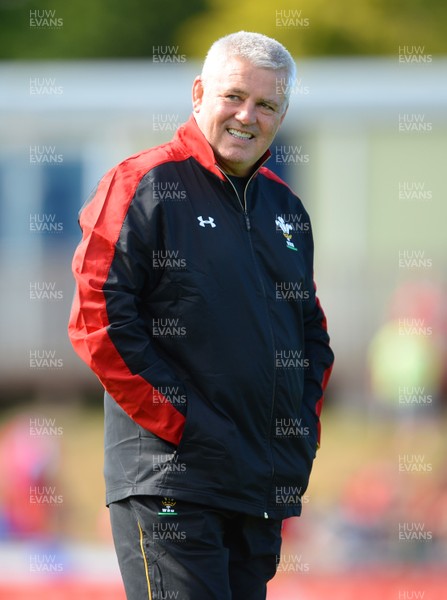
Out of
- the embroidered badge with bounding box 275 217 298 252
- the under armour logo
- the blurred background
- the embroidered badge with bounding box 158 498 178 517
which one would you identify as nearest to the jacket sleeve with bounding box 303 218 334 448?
the embroidered badge with bounding box 275 217 298 252

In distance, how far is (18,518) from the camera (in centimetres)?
777

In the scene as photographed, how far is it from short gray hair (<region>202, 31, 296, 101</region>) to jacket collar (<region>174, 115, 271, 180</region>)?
152 mm

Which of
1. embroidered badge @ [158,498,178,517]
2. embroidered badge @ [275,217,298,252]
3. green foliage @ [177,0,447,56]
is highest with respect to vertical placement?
green foliage @ [177,0,447,56]

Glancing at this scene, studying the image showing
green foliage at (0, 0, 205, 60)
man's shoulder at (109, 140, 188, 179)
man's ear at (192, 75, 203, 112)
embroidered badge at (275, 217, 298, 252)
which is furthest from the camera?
green foliage at (0, 0, 205, 60)

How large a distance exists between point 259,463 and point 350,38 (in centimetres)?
1451

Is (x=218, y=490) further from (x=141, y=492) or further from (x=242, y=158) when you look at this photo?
(x=242, y=158)

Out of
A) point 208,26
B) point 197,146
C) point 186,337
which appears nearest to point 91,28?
point 208,26

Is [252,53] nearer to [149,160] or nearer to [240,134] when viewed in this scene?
[240,134]

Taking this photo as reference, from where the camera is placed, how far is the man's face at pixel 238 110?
3.30 metres

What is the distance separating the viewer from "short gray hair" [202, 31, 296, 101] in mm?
3289

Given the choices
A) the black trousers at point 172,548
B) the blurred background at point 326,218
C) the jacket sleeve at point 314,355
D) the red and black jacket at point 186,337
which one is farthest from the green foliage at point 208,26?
the black trousers at point 172,548

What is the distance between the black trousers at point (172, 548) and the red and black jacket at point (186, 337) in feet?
0.17

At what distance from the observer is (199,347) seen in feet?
10.5

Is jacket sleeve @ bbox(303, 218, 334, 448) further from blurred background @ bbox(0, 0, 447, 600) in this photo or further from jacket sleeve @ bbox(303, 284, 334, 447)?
blurred background @ bbox(0, 0, 447, 600)
